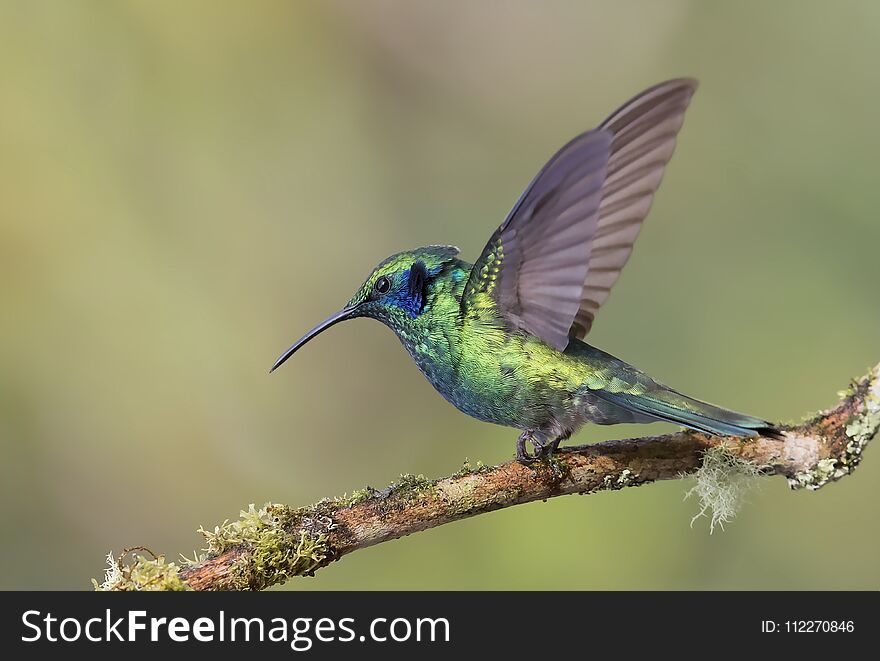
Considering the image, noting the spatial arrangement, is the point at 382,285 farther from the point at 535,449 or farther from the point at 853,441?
the point at 853,441

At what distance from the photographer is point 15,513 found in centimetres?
497

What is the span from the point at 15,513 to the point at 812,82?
4826mm

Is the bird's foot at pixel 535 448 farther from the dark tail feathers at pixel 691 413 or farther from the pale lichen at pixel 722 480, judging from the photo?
the pale lichen at pixel 722 480

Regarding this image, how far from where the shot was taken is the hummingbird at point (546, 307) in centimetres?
261

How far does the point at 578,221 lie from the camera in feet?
8.42

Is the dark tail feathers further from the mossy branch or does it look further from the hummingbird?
the mossy branch

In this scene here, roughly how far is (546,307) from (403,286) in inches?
18.9

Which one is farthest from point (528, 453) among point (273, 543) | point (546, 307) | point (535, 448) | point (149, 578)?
point (149, 578)

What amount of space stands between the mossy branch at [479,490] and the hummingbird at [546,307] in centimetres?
11

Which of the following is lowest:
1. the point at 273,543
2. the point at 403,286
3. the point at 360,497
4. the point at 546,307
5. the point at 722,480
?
the point at 273,543

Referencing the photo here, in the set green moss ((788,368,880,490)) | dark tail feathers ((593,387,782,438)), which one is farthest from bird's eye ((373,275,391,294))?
green moss ((788,368,880,490))

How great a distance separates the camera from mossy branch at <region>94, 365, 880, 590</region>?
2402 millimetres

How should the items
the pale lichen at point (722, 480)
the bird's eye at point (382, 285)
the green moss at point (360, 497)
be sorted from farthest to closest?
the bird's eye at point (382, 285), the pale lichen at point (722, 480), the green moss at point (360, 497)

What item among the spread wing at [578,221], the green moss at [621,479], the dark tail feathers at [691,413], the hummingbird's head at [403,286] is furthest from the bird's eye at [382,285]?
the green moss at [621,479]
